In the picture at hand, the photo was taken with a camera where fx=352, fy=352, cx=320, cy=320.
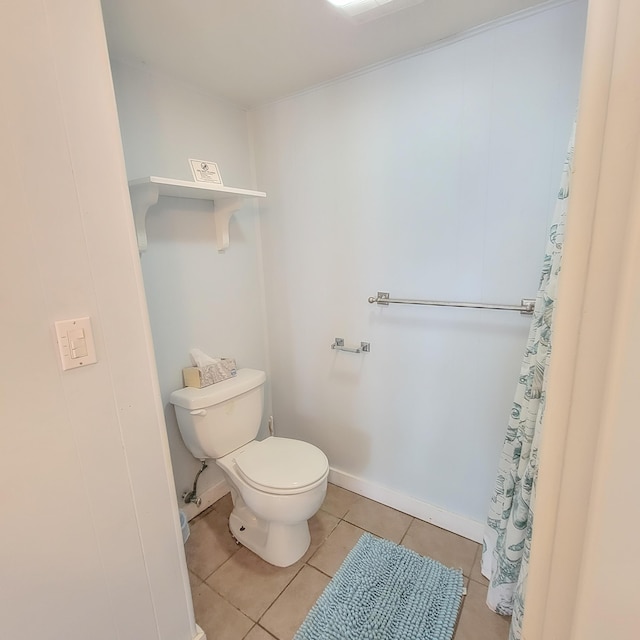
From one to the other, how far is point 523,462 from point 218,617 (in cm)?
127

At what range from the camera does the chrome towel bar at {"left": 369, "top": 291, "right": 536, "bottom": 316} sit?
134 cm

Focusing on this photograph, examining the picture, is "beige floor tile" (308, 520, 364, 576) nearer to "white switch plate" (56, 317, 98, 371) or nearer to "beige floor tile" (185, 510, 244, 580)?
"beige floor tile" (185, 510, 244, 580)

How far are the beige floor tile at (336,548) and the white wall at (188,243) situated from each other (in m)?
0.71

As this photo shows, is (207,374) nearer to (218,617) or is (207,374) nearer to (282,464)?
(282,464)

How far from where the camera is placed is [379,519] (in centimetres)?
182

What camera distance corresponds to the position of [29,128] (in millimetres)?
742

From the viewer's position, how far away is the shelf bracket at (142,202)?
1.37 meters

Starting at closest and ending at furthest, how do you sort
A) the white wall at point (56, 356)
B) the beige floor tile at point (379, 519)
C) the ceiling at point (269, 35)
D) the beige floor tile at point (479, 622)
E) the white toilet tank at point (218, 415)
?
the white wall at point (56, 356)
the ceiling at point (269, 35)
the beige floor tile at point (479, 622)
the white toilet tank at point (218, 415)
the beige floor tile at point (379, 519)

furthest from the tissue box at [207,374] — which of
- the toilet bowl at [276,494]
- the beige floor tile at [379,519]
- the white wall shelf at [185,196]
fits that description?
the beige floor tile at [379,519]

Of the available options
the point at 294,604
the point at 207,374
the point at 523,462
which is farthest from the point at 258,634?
the point at 523,462

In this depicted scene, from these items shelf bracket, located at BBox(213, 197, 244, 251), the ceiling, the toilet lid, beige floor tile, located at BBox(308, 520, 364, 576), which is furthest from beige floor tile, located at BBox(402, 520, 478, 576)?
the ceiling

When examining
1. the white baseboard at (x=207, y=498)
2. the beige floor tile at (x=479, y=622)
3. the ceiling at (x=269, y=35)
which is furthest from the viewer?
the white baseboard at (x=207, y=498)

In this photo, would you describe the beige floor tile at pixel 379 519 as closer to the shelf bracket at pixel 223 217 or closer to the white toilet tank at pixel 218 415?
the white toilet tank at pixel 218 415

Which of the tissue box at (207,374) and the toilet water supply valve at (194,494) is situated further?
the toilet water supply valve at (194,494)
